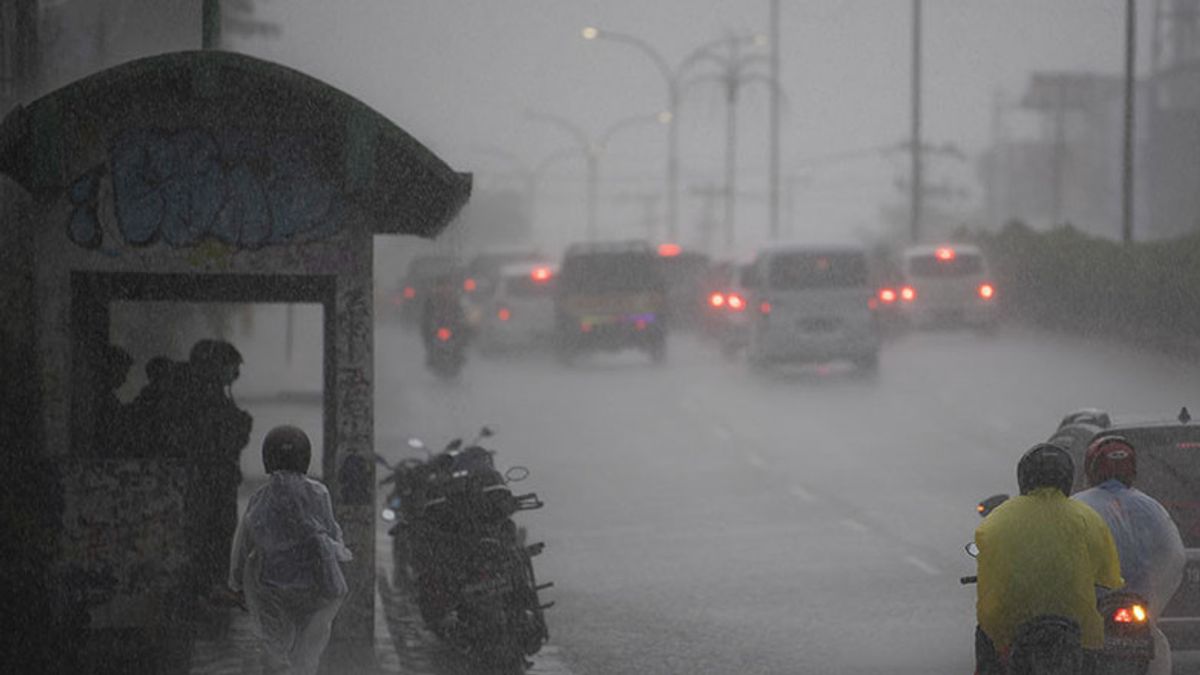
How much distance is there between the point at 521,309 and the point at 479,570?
34330 mm

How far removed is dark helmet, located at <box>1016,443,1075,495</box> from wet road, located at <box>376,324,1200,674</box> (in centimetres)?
486

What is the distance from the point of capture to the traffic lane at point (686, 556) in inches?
544

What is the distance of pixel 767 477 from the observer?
25.2 metres

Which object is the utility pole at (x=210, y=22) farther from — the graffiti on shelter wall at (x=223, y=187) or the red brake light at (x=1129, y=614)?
the red brake light at (x=1129, y=614)

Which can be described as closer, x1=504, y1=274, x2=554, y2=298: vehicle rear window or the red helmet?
the red helmet

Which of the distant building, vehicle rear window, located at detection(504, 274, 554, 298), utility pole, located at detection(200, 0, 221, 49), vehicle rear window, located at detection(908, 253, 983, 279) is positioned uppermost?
the distant building

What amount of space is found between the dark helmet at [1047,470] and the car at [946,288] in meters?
39.4

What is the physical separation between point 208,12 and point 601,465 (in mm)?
13538

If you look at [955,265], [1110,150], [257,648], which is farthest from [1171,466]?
[1110,150]

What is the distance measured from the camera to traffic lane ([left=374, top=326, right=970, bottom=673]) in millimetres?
13820

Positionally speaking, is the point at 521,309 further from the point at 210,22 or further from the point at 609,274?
the point at 210,22

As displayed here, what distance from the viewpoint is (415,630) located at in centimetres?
1420

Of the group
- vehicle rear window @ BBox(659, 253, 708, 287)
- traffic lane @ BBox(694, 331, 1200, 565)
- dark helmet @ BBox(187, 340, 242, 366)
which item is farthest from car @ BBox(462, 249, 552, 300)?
dark helmet @ BBox(187, 340, 242, 366)

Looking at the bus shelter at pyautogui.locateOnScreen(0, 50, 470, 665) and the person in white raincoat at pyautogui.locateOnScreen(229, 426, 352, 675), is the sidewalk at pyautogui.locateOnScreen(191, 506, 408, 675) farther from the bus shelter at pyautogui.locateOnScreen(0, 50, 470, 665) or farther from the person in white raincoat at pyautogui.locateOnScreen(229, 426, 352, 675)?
the person in white raincoat at pyautogui.locateOnScreen(229, 426, 352, 675)
